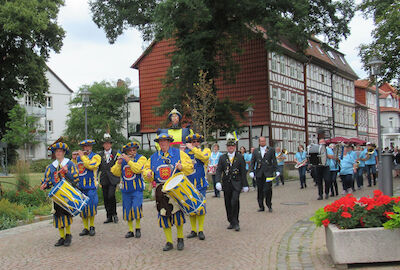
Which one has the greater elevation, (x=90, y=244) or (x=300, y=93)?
(x=300, y=93)

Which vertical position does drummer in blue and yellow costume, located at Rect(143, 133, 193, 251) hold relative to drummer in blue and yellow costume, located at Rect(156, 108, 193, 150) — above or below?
below

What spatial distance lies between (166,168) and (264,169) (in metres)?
5.28

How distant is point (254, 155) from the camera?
12938 mm

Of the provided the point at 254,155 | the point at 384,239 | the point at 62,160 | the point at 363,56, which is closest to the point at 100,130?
the point at 363,56

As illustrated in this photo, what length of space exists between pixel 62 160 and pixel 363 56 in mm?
22226

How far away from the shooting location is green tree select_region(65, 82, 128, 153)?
169 ft

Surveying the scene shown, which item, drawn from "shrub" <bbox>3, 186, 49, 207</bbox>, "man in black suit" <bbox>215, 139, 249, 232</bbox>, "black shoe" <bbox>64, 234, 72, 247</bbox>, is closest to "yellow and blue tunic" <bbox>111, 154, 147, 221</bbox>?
"black shoe" <bbox>64, 234, 72, 247</bbox>

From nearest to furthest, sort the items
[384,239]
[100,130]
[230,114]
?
[384,239]
[230,114]
[100,130]

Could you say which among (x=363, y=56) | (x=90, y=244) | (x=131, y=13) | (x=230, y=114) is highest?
(x=131, y=13)

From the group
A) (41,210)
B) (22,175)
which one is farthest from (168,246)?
(22,175)

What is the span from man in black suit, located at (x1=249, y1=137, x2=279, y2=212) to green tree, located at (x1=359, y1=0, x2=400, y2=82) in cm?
1318

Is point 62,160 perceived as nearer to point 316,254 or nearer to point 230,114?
point 316,254

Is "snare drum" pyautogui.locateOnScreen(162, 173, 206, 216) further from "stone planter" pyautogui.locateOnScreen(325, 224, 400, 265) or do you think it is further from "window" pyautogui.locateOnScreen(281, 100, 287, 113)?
"window" pyautogui.locateOnScreen(281, 100, 287, 113)

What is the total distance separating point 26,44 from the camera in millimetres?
33500
